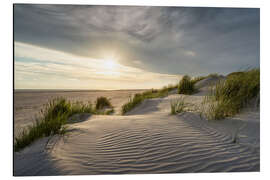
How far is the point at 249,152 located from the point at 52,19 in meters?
4.10

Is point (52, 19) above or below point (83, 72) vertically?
above

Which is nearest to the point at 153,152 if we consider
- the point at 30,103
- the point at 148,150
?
the point at 148,150

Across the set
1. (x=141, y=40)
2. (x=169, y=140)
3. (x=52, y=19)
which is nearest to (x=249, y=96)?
(x=169, y=140)

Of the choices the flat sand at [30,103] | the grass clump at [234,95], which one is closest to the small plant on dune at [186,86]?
the flat sand at [30,103]

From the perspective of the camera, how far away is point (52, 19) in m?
2.96

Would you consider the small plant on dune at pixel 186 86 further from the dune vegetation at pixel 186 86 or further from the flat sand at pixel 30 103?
the flat sand at pixel 30 103

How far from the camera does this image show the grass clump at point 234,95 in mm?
2637

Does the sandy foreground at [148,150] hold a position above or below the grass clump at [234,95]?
below

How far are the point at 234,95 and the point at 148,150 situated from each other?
236 centimetres

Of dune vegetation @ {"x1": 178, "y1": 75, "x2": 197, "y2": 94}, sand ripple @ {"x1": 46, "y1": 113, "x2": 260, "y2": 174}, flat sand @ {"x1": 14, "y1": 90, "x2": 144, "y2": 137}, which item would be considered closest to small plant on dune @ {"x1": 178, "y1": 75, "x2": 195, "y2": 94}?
dune vegetation @ {"x1": 178, "y1": 75, "x2": 197, "y2": 94}

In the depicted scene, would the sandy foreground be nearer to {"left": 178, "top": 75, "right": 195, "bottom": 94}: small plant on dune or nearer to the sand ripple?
the sand ripple

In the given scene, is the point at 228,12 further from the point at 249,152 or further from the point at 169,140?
the point at 169,140

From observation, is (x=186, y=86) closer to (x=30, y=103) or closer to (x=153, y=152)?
(x=153, y=152)

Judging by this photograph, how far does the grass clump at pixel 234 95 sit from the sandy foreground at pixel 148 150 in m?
0.28
